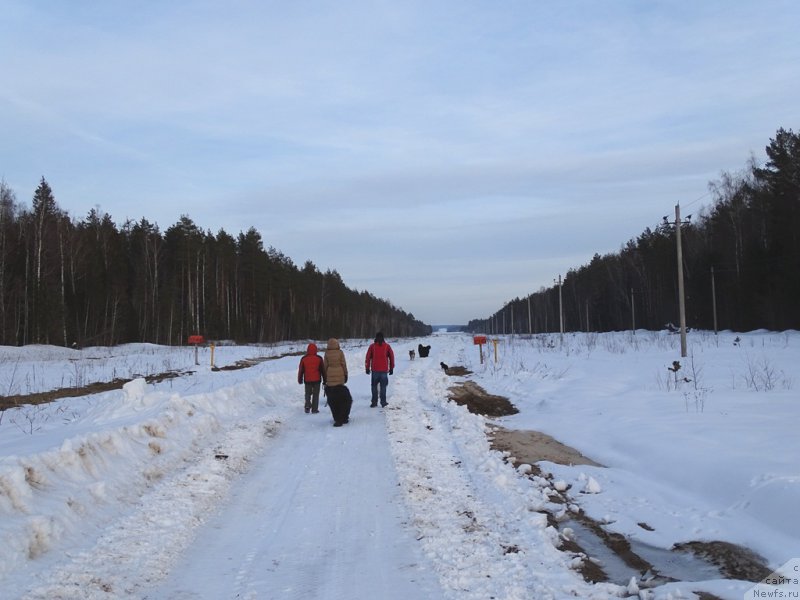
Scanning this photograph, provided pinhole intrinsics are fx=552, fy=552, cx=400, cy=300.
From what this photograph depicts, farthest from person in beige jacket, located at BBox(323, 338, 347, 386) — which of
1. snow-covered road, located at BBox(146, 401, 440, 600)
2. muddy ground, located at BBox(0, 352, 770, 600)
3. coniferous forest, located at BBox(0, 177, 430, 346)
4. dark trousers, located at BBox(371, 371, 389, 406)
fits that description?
coniferous forest, located at BBox(0, 177, 430, 346)

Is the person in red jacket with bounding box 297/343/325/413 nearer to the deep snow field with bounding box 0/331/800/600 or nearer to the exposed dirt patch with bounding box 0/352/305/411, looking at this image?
the deep snow field with bounding box 0/331/800/600

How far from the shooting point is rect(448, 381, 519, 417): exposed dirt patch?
46.6ft

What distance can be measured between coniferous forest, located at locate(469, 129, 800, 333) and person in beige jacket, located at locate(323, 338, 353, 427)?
19376mm

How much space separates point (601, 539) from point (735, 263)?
6171cm

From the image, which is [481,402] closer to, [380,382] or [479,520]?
[380,382]

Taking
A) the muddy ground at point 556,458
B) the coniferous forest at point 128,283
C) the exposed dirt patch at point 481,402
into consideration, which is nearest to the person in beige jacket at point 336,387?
the muddy ground at point 556,458

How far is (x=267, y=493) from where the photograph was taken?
7.05 m

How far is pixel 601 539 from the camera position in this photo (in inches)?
215

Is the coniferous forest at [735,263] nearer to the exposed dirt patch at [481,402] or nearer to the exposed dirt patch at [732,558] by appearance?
the exposed dirt patch at [481,402]

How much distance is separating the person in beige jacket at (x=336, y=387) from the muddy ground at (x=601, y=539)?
3248 millimetres

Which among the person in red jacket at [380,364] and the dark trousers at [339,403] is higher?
the person in red jacket at [380,364]

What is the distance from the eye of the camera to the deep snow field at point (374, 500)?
176 inches

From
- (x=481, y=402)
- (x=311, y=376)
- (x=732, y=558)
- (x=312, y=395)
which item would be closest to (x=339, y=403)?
(x=311, y=376)

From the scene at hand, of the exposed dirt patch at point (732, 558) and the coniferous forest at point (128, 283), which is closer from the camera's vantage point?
the exposed dirt patch at point (732, 558)
